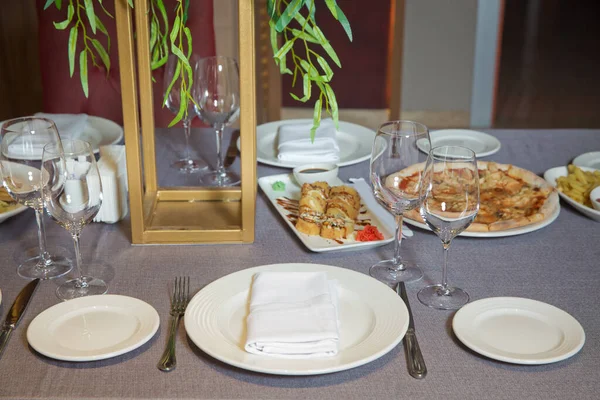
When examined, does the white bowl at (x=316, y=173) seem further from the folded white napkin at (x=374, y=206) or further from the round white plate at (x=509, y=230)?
the round white plate at (x=509, y=230)

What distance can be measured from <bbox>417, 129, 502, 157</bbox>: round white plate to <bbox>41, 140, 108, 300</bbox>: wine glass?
913 millimetres

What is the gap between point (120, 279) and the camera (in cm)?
113

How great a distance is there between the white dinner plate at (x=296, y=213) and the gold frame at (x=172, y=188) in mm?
81

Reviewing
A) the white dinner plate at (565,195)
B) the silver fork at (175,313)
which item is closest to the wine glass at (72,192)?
the silver fork at (175,313)

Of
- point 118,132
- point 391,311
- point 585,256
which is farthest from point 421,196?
point 118,132

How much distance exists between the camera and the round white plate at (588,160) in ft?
5.32

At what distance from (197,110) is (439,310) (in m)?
0.64

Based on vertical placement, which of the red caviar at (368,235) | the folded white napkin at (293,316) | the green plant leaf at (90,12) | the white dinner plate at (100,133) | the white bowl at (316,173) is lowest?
the folded white napkin at (293,316)

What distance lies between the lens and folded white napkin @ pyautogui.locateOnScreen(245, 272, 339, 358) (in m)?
0.89

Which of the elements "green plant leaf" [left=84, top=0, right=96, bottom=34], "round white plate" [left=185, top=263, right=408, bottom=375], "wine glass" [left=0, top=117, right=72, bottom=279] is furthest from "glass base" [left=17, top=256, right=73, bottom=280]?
"green plant leaf" [left=84, top=0, right=96, bottom=34]

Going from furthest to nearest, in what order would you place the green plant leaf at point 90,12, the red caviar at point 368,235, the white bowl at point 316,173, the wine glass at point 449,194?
the white bowl at point 316,173 → the red caviar at point 368,235 → the green plant leaf at point 90,12 → the wine glass at point 449,194

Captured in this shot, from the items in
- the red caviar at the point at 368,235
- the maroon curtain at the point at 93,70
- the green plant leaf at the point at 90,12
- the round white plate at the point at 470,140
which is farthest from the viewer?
the maroon curtain at the point at 93,70

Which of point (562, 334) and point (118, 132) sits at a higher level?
point (118, 132)

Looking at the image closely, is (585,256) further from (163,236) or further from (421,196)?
(163,236)
